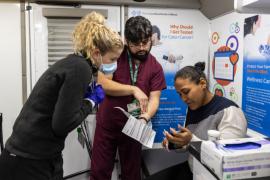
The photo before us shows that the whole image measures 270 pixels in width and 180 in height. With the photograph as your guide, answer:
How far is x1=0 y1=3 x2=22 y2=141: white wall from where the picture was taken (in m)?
2.13

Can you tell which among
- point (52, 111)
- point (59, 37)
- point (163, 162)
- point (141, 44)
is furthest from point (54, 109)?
point (59, 37)

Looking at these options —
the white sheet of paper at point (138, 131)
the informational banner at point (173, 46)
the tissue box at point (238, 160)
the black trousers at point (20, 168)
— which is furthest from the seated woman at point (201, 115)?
the informational banner at point (173, 46)

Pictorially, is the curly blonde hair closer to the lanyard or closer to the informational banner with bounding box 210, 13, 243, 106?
the lanyard

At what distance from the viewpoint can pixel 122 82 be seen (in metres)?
1.82

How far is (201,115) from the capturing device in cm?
149

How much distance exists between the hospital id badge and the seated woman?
0.36 m

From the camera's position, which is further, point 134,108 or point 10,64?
point 10,64

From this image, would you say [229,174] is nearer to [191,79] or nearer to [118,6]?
[191,79]

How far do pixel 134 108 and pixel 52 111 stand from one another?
782mm

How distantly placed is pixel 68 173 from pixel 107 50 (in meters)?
1.51

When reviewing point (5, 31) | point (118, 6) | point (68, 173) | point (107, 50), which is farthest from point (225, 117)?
point (5, 31)

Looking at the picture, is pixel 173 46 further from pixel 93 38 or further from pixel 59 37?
pixel 93 38

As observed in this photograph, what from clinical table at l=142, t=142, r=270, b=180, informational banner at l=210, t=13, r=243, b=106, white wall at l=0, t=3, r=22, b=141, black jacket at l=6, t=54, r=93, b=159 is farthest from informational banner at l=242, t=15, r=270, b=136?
white wall at l=0, t=3, r=22, b=141

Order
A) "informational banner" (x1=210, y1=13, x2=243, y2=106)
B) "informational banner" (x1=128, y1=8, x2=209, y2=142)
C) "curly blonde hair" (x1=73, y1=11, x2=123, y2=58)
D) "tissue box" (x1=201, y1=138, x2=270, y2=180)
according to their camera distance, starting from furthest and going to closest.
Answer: "informational banner" (x1=128, y1=8, x2=209, y2=142)
"informational banner" (x1=210, y1=13, x2=243, y2=106)
"curly blonde hair" (x1=73, y1=11, x2=123, y2=58)
"tissue box" (x1=201, y1=138, x2=270, y2=180)
